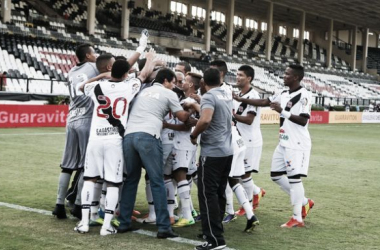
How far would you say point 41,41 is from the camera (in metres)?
40.0

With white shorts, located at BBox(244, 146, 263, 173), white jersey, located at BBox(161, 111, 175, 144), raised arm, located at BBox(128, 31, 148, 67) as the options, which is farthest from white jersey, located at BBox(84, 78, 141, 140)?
white shorts, located at BBox(244, 146, 263, 173)

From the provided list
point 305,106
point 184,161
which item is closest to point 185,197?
point 184,161

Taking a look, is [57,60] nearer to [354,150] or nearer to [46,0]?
[46,0]

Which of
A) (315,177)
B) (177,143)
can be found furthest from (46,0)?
(177,143)

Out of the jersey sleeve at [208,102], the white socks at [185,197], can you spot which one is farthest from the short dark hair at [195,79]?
the white socks at [185,197]

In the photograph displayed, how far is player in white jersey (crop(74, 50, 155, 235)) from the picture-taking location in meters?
7.05

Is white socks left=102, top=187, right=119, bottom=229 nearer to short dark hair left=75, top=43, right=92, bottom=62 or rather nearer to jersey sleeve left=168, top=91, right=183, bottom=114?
jersey sleeve left=168, top=91, right=183, bottom=114

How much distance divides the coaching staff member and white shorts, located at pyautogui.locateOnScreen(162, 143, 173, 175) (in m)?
1.02

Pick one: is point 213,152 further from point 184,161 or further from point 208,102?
point 184,161

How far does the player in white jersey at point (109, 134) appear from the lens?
7047 mm

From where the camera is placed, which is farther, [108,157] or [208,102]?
[108,157]

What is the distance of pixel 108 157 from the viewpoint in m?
7.05

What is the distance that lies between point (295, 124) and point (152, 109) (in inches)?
86.9

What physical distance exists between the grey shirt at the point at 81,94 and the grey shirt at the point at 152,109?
37.2 inches
